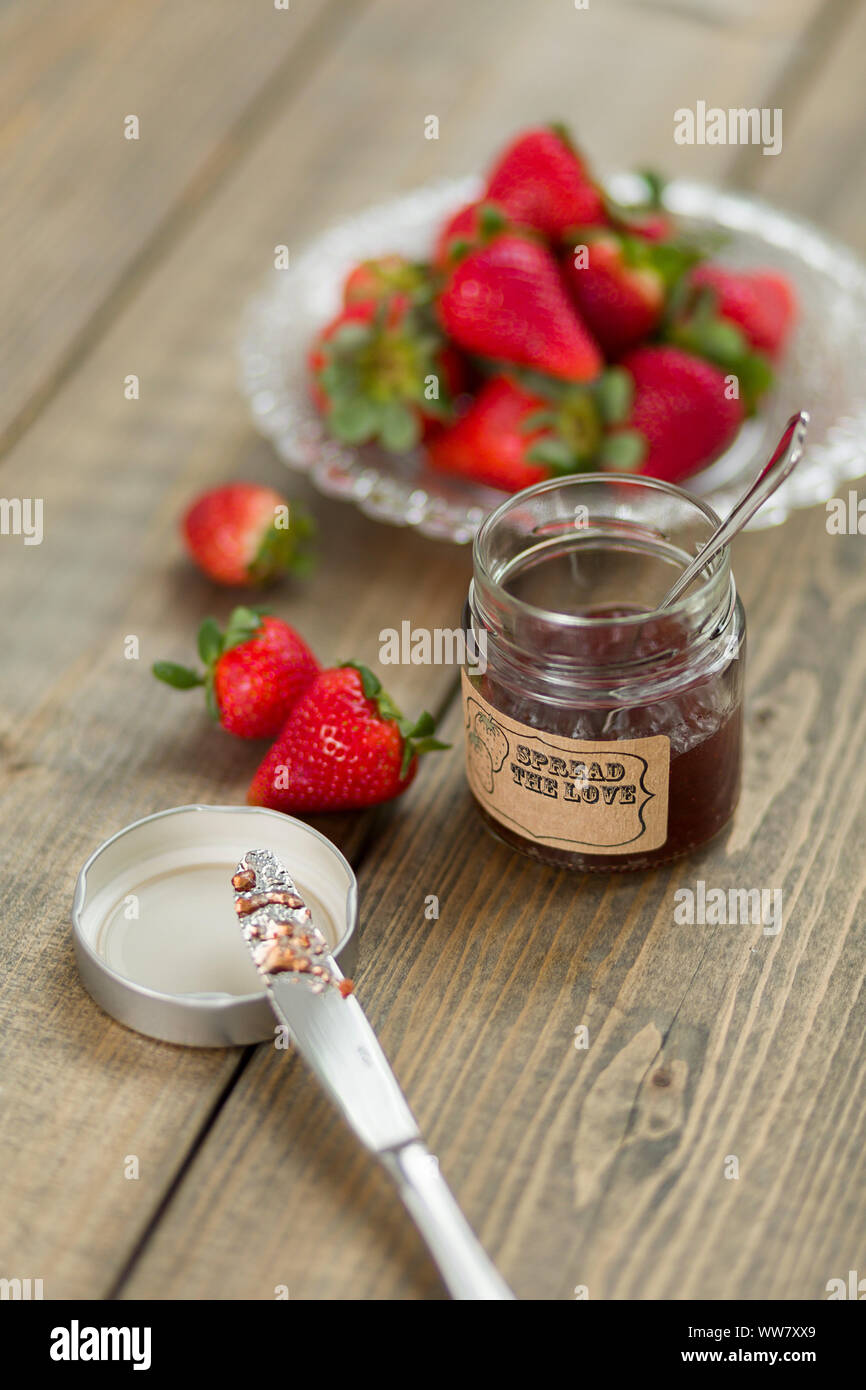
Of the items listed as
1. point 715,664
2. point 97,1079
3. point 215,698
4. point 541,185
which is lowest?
point 97,1079

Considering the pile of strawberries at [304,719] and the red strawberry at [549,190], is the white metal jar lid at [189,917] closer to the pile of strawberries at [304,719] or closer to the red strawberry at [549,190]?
the pile of strawberries at [304,719]

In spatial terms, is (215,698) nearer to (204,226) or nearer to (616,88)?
(204,226)

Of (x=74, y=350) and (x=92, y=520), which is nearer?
(x=92, y=520)

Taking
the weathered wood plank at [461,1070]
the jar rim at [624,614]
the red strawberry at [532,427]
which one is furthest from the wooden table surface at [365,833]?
the jar rim at [624,614]

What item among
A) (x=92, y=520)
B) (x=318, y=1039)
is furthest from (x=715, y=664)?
(x=92, y=520)

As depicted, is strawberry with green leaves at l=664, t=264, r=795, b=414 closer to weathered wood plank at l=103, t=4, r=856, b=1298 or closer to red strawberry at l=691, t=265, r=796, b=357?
red strawberry at l=691, t=265, r=796, b=357

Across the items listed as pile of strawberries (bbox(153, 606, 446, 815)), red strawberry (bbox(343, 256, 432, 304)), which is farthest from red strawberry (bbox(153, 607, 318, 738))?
red strawberry (bbox(343, 256, 432, 304))
